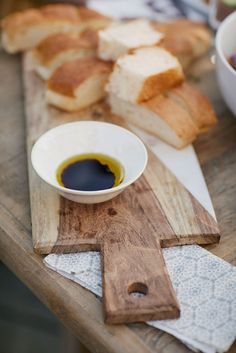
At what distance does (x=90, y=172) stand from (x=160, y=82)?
332 mm

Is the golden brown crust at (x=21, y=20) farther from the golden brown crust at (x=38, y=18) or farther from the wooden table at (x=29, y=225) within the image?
the wooden table at (x=29, y=225)

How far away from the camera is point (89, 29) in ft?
5.47

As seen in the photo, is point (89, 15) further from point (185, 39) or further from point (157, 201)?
point (157, 201)

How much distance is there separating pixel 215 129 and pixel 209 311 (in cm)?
60

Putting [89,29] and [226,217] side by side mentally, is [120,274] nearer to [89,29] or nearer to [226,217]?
[226,217]

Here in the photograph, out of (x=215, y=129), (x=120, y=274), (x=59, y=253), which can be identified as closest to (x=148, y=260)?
(x=120, y=274)

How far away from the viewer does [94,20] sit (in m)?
1.74

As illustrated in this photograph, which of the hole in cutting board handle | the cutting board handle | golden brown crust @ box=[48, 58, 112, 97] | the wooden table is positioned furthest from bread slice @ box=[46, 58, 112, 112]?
the hole in cutting board handle

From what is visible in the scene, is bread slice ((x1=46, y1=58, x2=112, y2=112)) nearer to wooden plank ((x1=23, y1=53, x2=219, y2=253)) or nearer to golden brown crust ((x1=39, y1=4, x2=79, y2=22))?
wooden plank ((x1=23, y1=53, x2=219, y2=253))

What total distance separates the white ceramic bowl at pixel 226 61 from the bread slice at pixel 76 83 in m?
0.29

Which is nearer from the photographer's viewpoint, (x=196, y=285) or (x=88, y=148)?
(x=196, y=285)

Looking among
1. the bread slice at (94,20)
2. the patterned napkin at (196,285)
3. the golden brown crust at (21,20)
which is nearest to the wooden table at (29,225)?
the patterned napkin at (196,285)

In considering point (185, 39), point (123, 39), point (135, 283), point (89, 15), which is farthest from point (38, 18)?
point (135, 283)

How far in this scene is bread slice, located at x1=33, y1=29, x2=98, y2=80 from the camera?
158 cm
